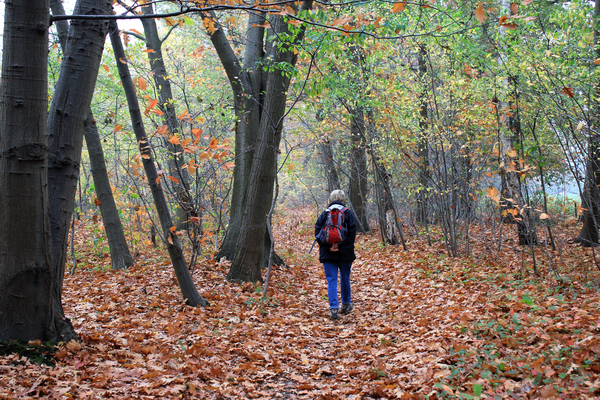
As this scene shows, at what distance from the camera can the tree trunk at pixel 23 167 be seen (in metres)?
2.88

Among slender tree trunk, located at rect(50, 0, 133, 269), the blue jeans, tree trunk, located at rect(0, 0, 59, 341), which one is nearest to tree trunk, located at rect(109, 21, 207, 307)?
tree trunk, located at rect(0, 0, 59, 341)

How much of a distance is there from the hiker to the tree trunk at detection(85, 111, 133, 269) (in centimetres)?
447

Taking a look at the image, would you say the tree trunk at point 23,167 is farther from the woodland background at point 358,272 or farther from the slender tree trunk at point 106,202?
the slender tree trunk at point 106,202

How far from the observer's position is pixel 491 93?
8.41m

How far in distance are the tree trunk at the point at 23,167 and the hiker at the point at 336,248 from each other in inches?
149

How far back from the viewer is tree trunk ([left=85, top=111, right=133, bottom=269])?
293 inches

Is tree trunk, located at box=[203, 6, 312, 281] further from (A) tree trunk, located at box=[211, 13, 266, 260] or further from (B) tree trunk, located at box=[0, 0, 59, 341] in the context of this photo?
(B) tree trunk, located at box=[0, 0, 59, 341]

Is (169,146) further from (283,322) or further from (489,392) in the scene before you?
(489,392)

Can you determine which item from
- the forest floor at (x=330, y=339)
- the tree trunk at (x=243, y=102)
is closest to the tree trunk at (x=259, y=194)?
the forest floor at (x=330, y=339)

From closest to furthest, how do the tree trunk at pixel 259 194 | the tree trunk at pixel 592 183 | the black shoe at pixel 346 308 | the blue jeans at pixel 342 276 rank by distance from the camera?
the tree trunk at pixel 592 183 < the blue jeans at pixel 342 276 < the black shoe at pixel 346 308 < the tree trunk at pixel 259 194

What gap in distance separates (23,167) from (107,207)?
5163 mm

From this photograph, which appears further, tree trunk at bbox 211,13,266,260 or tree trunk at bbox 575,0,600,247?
tree trunk at bbox 211,13,266,260

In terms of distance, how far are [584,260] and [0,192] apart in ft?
29.6

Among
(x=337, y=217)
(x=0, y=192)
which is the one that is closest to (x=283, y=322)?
(x=337, y=217)
